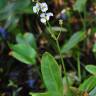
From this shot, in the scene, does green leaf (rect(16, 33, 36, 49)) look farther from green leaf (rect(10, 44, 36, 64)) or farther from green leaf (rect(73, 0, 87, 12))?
green leaf (rect(73, 0, 87, 12))

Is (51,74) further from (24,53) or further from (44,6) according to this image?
(24,53)

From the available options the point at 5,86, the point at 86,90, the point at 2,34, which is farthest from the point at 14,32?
the point at 86,90

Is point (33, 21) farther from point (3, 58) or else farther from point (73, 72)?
point (73, 72)

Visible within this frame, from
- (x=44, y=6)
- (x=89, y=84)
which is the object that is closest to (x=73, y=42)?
(x=89, y=84)

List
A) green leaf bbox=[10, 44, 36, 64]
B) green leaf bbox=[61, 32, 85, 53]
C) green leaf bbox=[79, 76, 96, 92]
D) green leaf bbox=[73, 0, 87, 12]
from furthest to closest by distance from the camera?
green leaf bbox=[73, 0, 87, 12]
green leaf bbox=[61, 32, 85, 53]
green leaf bbox=[10, 44, 36, 64]
green leaf bbox=[79, 76, 96, 92]

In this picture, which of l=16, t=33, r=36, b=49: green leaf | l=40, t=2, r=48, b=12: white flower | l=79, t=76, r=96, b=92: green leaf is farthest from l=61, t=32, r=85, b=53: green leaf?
l=40, t=2, r=48, b=12: white flower

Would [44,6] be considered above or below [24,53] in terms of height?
above

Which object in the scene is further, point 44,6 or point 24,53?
point 24,53

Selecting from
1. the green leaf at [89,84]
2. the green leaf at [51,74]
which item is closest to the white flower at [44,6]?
the green leaf at [51,74]
